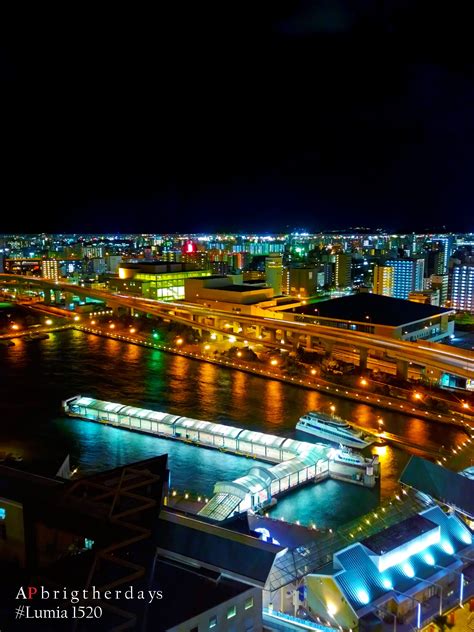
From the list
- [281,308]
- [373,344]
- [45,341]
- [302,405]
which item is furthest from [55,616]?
[281,308]

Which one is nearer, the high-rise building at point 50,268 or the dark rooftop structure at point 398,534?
the dark rooftop structure at point 398,534

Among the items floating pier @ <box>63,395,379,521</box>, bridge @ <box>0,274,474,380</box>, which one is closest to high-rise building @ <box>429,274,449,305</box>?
bridge @ <box>0,274,474,380</box>

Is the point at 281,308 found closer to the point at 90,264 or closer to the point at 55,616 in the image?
the point at 55,616

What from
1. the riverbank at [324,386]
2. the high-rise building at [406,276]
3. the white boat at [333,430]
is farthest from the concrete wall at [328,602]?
the high-rise building at [406,276]

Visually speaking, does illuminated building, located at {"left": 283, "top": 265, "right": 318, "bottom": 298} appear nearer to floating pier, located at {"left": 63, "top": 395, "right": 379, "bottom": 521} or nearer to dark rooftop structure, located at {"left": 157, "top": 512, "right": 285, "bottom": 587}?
floating pier, located at {"left": 63, "top": 395, "right": 379, "bottom": 521}

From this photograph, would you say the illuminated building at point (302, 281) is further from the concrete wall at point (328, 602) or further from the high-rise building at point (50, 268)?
the concrete wall at point (328, 602)
